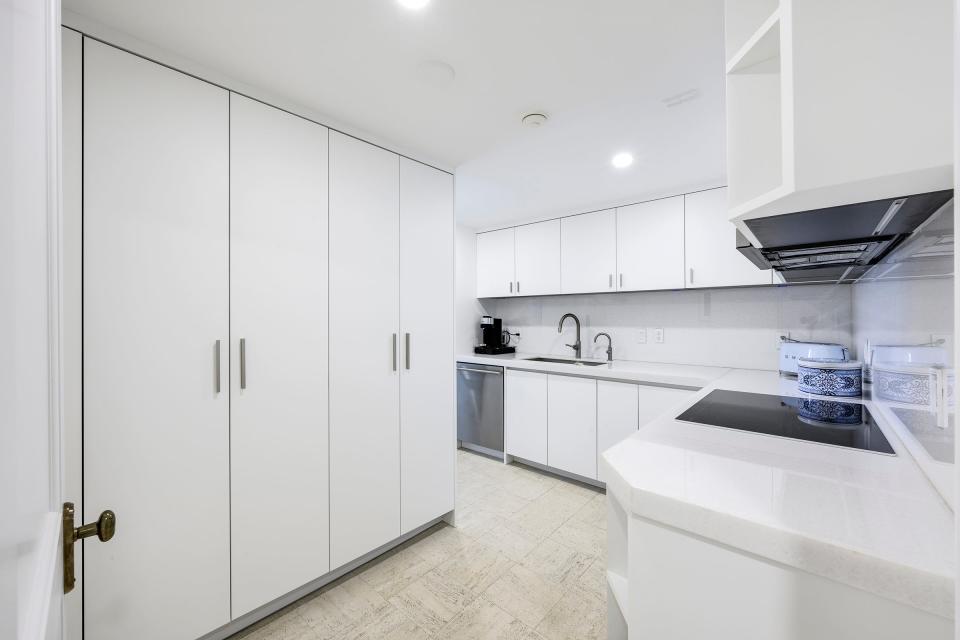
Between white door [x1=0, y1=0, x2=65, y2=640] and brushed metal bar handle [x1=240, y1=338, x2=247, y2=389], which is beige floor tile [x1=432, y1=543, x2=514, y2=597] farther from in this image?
white door [x1=0, y1=0, x2=65, y2=640]

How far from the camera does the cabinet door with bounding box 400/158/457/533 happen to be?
2.18 m

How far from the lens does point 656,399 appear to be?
2.60 metres

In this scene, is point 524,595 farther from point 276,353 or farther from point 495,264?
point 495,264

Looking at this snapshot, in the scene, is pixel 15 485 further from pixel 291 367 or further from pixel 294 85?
pixel 294 85

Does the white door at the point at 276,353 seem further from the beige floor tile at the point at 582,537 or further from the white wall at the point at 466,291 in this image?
the white wall at the point at 466,291

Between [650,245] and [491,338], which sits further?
[491,338]

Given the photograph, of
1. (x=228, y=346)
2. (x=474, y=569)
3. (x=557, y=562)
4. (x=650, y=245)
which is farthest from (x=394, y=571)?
(x=650, y=245)

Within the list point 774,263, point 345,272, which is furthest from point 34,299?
point 774,263

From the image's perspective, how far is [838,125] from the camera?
68cm

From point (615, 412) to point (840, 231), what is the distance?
1.96m

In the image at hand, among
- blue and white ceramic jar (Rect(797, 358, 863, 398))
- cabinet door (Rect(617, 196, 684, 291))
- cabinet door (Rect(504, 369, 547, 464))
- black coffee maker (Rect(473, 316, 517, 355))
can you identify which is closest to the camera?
blue and white ceramic jar (Rect(797, 358, 863, 398))

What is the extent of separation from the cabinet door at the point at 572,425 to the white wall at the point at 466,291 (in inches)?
48.3

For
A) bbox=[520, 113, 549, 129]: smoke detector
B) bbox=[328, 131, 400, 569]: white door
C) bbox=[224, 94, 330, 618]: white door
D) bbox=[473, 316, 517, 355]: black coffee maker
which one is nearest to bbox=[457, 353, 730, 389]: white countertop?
bbox=[473, 316, 517, 355]: black coffee maker

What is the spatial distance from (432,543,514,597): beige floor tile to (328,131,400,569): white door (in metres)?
0.36
